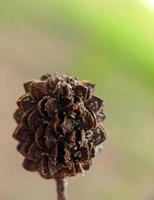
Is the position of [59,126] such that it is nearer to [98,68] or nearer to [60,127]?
[60,127]

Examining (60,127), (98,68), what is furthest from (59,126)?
(98,68)

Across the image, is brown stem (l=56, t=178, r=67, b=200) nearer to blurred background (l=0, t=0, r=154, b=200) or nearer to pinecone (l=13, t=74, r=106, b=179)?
pinecone (l=13, t=74, r=106, b=179)

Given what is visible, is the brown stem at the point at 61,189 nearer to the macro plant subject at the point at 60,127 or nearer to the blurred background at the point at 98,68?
the macro plant subject at the point at 60,127

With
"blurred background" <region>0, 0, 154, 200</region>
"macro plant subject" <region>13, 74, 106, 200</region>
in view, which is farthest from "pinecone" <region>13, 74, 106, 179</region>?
"blurred background" <region>0, 0, 154, 200</region>

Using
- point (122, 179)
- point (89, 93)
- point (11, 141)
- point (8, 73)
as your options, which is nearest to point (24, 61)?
point (8, 73)

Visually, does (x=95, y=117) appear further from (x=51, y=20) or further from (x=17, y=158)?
(x=51, y=20)

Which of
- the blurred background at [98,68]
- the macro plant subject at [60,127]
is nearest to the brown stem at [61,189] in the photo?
the macro plant subject at [60,127]
